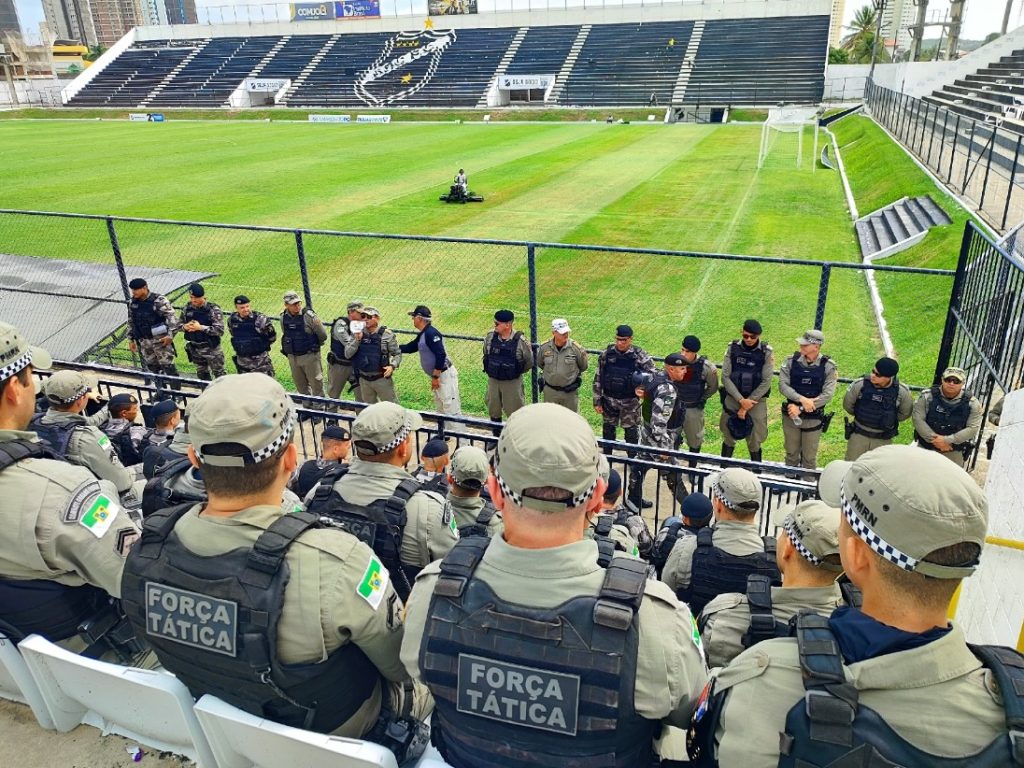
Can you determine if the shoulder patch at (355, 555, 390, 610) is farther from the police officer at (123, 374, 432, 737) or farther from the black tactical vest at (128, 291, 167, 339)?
the black tactical vest at (128, 291, 167, 339)

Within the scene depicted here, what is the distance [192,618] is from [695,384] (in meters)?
6.06

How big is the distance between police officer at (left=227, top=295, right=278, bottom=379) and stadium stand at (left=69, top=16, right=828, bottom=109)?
51786mm

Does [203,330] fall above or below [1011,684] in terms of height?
below

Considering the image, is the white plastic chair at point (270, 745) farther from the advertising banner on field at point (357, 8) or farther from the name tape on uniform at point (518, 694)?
the advertising banner on field at point (357, 8)

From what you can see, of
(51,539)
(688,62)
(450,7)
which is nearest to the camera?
(51,539)

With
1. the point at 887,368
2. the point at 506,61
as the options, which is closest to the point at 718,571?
the point at 887,368

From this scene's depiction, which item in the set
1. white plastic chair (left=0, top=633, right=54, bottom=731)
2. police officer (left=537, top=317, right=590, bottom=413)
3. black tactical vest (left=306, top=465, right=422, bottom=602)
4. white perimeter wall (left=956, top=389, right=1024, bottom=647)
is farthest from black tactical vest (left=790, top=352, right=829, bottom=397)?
white plastic chair (left=0, top=633, right=54, bottom=731)

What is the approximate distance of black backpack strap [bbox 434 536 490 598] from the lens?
216 cm

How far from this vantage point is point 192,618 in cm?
244

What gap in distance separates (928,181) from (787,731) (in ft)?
65.6

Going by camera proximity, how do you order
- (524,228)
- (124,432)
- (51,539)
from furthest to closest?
1. (524,228)
2. (124,432)
3. (51,539)

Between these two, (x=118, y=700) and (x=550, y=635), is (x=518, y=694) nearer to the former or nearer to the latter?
(x=550, y=635)

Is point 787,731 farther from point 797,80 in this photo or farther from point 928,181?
point 797,80

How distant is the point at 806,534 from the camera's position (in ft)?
9.58
